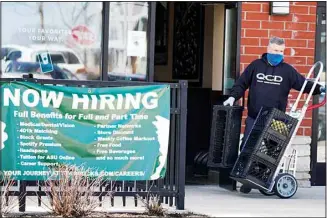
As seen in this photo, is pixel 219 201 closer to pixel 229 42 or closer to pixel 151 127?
pixel 151 127

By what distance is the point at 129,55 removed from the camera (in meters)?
10.9

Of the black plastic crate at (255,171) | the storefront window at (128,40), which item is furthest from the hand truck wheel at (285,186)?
the storefront window at (128,40)

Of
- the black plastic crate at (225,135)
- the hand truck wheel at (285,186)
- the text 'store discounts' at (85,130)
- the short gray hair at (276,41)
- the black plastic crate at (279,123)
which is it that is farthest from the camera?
the black plastic crate at (225,135)

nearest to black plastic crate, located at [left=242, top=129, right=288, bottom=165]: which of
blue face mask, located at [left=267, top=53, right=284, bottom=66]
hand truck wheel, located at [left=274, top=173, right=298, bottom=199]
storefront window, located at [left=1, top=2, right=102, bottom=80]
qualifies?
hand truck wheel, located at [left=274, top=173, right=298, bottom=199]

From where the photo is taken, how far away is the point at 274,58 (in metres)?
10.1

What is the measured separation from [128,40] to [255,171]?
2.58m

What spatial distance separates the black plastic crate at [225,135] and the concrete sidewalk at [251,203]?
1.51 feet

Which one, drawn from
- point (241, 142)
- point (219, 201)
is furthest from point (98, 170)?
point (241, 142)

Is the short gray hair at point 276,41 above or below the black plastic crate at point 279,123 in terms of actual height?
above

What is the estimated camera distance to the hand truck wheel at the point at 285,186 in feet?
32.5

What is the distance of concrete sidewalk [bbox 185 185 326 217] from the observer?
8523mm

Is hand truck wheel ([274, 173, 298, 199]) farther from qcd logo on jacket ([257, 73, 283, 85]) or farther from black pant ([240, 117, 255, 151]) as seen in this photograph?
qcd logo on jacket ([257, 73, 283, 85])

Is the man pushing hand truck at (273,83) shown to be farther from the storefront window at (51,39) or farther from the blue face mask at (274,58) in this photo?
the storefront window at (51,39)

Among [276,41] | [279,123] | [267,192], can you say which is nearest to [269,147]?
[279,123]
